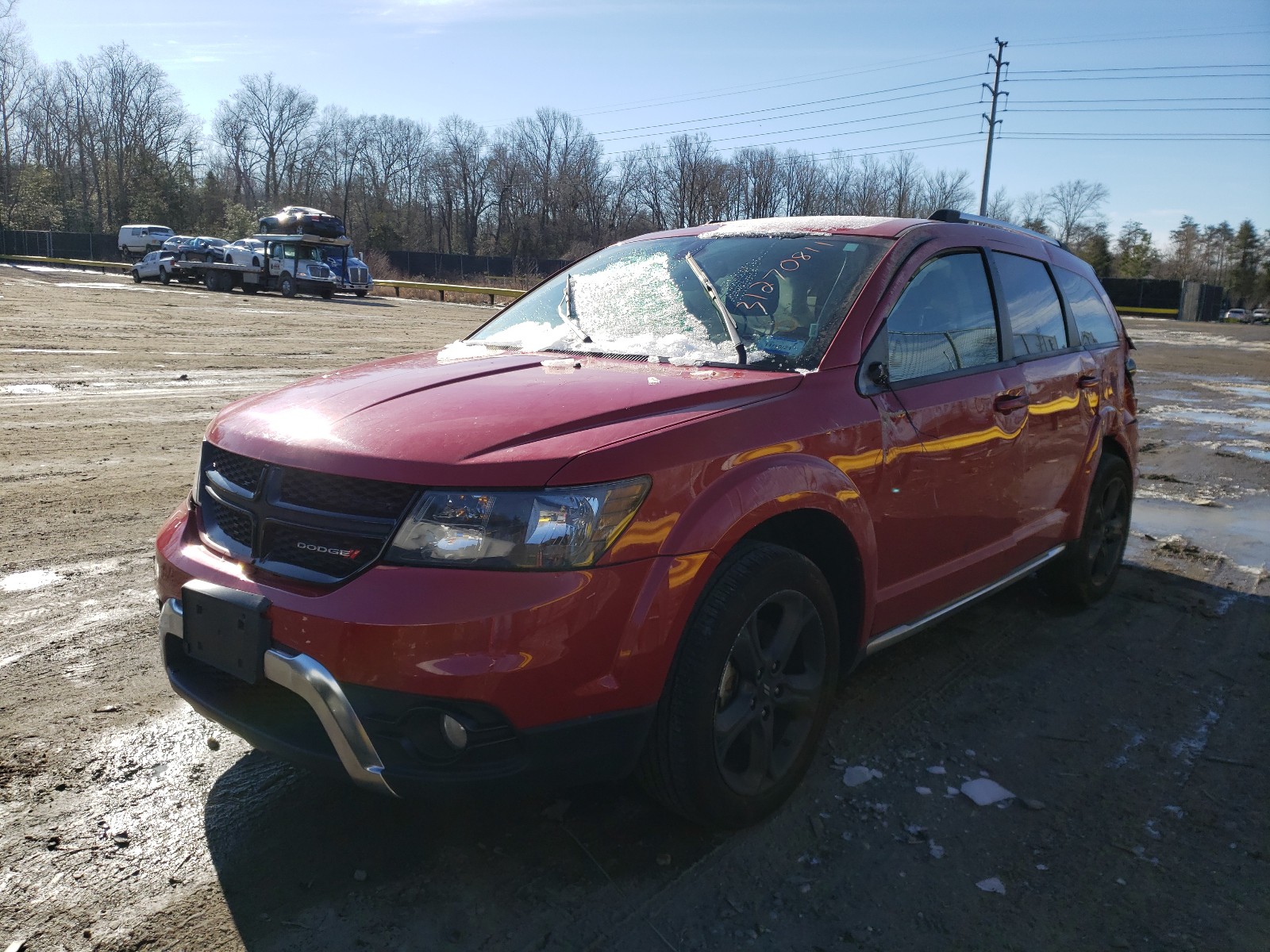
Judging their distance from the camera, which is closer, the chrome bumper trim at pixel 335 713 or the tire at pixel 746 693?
the chrome bumper trim at pixel 335 713

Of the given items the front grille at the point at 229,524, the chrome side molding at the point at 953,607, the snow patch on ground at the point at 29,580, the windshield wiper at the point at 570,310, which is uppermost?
the windshield wiper at the point at 570,310

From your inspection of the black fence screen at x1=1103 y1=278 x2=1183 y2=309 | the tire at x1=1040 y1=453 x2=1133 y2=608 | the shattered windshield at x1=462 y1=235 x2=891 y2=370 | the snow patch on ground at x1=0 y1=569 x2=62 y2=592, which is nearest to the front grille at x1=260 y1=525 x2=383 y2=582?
the shattered windshield at x1=462 y1=235 x2=891 y2=370

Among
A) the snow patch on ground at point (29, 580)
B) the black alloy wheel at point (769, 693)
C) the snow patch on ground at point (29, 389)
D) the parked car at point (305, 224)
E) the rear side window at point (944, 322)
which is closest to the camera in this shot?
the black alloy wheel at point (769, 693)

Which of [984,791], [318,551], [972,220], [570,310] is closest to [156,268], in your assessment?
[570,310]

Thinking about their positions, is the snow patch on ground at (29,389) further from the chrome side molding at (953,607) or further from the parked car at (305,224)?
the parked car at (305,224)

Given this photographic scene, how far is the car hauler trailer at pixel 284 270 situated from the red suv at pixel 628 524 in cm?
3572

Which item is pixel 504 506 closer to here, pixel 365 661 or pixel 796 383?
pixel 365 661

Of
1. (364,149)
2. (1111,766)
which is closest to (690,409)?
(1111,766)

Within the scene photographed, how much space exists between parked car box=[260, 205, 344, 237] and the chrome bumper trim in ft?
132

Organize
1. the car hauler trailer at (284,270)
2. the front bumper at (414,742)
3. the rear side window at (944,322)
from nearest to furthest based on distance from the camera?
the front bumper at (414,742)
the rear side window at (944,322)
the car hauler trailer at (284,270)

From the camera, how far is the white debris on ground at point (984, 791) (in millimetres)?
3098

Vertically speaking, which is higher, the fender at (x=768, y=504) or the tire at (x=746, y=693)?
the fender at (x=768, y=504)

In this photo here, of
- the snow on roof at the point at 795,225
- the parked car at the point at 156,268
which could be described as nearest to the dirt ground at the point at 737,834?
the snow on roof at the point at 795,225

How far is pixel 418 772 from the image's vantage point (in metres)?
2.29
